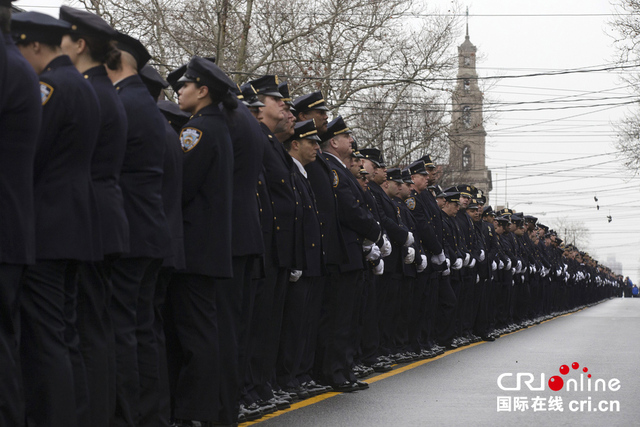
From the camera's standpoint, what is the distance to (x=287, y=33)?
3291cm

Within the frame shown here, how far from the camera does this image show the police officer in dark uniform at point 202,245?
6.41 m

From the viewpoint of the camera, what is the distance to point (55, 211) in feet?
16.1

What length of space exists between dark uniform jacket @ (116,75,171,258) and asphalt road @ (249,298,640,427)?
1926mm

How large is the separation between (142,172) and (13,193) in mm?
1398

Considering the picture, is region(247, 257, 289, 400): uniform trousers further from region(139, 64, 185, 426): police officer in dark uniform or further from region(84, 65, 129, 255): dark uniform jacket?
region(84, 65, 129, 255): dark uniform jacket

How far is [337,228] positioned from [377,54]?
84.3 ft

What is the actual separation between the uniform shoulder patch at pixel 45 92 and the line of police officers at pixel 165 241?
0.02m

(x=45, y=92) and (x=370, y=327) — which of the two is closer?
(x=45, y=92)

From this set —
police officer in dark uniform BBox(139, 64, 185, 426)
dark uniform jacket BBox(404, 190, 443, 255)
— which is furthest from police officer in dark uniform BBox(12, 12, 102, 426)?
dark uniform jacket BBox(404, 190, 443, 255)

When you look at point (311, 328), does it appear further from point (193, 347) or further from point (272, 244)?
point (193, 347)

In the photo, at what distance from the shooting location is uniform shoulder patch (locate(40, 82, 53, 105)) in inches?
190

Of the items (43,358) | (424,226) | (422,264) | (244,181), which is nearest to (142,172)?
(244,181)

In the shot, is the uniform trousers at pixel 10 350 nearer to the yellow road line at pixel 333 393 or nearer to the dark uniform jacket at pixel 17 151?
the dark uniform jacket at pixel 17 151

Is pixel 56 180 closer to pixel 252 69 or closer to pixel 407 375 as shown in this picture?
pixel 407 375
